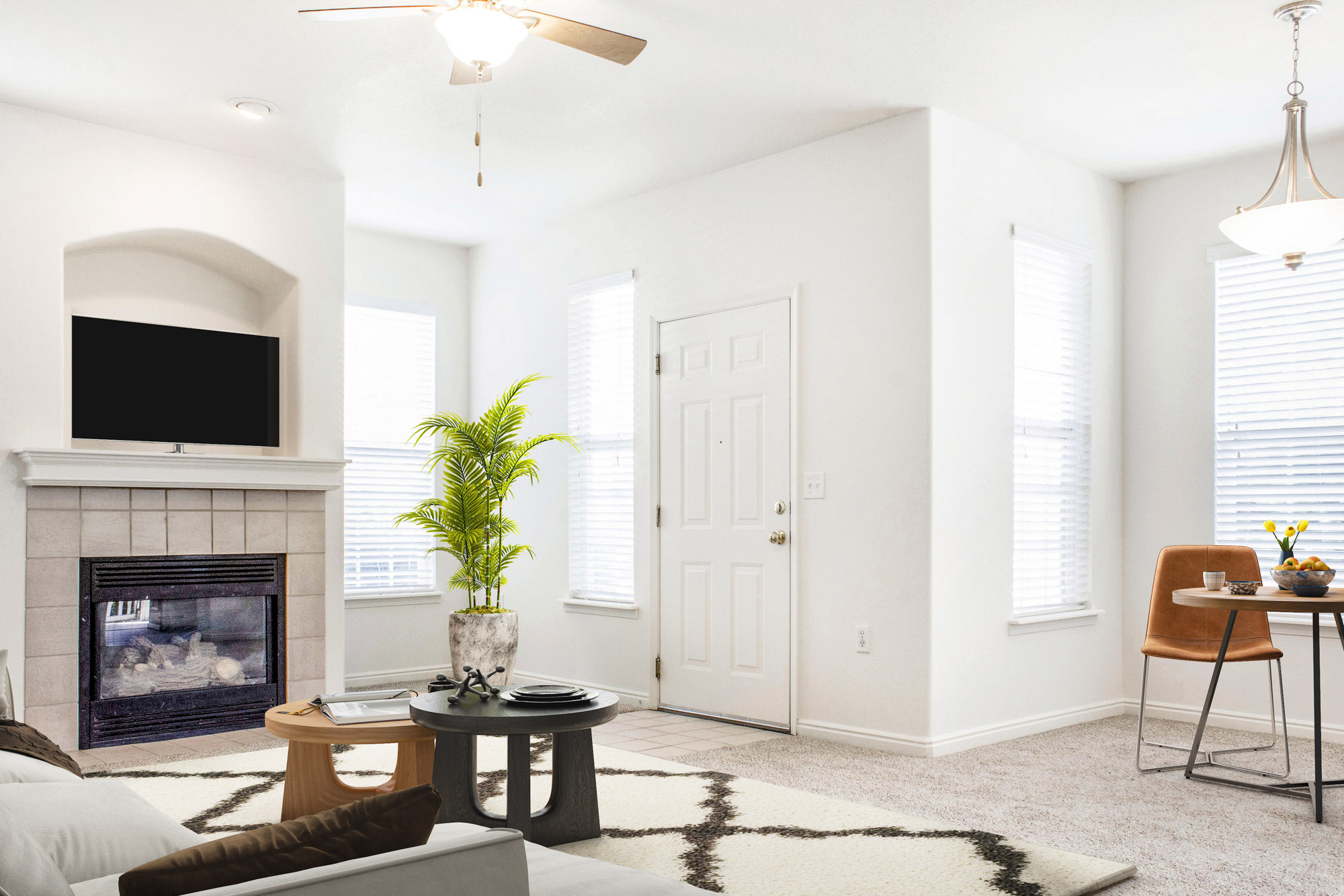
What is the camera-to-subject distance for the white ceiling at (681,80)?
362 centimetres

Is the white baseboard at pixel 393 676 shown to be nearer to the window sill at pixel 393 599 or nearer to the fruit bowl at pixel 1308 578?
the window sill at pixel 393 599

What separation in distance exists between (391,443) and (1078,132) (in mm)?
4141

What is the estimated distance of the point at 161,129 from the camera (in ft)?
15.3

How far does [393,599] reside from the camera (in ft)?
20.9

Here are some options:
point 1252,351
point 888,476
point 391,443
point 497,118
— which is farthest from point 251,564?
point 1252,351

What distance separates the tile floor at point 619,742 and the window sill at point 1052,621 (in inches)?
45.5

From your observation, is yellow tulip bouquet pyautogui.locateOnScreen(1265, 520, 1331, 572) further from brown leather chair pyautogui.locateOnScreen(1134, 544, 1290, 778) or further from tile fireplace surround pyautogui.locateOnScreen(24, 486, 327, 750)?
tile fireplace surround pyautogui.locateOnScreen(24, 486, 327, 750)

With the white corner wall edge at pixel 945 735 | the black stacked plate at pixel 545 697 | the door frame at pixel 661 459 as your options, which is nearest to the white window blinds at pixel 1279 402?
the white corner wall edge at pixel 945 735

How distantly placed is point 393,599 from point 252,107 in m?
3.04

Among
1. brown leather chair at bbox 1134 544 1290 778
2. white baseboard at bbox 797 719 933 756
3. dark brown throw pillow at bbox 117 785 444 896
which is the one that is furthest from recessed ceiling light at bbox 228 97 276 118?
brown leather chair at bbox 1134 544 1290 778

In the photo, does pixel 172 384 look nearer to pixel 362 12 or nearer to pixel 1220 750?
pixel 362 12

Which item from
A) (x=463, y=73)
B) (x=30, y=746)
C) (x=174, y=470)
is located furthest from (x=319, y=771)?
(x=463, y=73)

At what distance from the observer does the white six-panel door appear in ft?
16.1

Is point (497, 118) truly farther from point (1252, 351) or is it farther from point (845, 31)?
point (1252, 351)
